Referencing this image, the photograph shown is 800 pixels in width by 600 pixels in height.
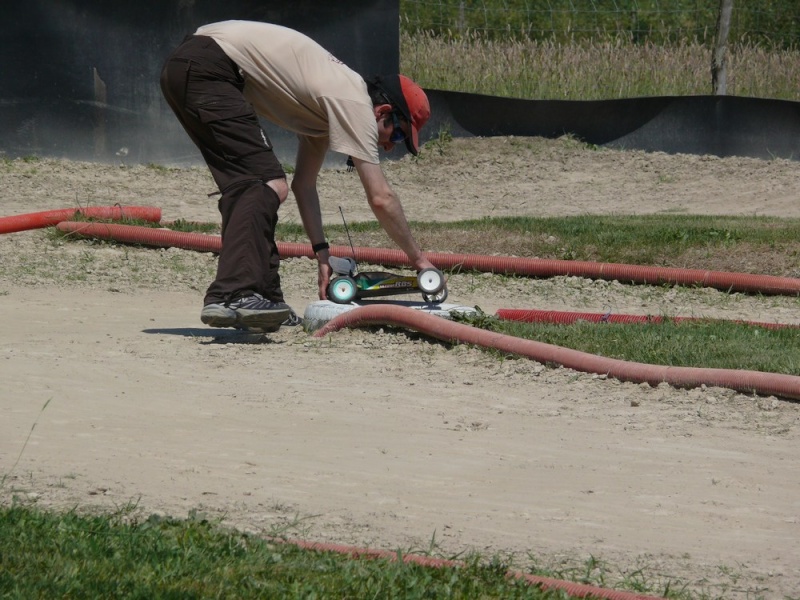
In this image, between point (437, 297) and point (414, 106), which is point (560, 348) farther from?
point (414, 106)

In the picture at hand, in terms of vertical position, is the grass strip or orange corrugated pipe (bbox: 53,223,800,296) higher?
the grass strip

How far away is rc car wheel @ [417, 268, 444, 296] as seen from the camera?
6.83m

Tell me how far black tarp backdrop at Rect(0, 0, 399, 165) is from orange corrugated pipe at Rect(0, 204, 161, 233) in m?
3.70

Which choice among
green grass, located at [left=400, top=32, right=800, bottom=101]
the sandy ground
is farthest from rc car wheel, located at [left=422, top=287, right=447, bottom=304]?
green grass, located at [left=400, top=32, right=800, bottom=101]

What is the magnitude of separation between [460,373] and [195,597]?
3095mm

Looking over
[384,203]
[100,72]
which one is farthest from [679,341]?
[100,72]

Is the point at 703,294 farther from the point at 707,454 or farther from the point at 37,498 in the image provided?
the point at 37,498

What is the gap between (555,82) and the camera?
18156 mm

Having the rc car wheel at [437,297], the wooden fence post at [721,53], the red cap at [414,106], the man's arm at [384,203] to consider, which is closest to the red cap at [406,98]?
the red cap at [414,106]

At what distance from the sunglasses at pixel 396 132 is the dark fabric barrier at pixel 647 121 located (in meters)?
10.2

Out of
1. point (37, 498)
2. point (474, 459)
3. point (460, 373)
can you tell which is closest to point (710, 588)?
point (474, 459)

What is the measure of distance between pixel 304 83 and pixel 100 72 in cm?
824

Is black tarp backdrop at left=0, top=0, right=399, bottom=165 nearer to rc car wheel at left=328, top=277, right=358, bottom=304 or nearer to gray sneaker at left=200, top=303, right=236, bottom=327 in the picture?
rc car wheel at left=328, top=277, right=358, bottom=304

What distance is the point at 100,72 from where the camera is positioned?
1399 centimetres
